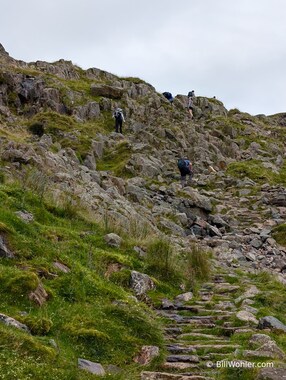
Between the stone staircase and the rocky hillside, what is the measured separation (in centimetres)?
3

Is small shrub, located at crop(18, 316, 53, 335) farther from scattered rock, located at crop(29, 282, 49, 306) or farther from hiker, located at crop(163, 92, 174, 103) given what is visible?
hiker, located at crop(163, 92, 174, 103)

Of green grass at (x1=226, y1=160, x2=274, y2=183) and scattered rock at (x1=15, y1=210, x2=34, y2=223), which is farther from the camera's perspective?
green grass at (x1=226, y1=160, x2=274, y2=183)

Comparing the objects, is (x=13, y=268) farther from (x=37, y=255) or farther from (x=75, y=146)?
(x=75, y=146)

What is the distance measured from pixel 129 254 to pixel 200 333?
4.15 meters

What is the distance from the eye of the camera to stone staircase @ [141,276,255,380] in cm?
774

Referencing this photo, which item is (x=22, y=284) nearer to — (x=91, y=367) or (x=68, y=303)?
(x=68, y=303)

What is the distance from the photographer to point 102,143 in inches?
1282

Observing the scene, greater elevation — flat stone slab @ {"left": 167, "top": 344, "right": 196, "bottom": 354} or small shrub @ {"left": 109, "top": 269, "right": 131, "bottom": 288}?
small shrub @ {"left": 109, "top": 269, "right": 131, "bottom": 288}

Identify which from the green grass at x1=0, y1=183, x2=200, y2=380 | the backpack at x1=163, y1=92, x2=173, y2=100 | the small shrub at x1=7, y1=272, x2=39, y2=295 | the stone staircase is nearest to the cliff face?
the backpack at x1=163, y1=92, x2=173, y2=100

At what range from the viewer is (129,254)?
44.3 ft

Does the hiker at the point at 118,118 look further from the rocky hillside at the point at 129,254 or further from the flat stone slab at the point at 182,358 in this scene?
the flat stone slab at the point at 182,358

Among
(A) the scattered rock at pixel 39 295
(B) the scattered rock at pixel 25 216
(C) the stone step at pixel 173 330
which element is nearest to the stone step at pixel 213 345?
(C) the stone step at pixel 173 330

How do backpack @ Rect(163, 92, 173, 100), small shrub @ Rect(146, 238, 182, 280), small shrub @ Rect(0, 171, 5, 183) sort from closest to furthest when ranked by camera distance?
small shrub @ Rect(146, 238, 182, 280) < small shrub @ Rect(0, 171, 5, 183) < backpack @ Rect(163, 92, 173, 100)

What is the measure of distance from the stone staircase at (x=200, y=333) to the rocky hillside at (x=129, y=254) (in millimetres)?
33
